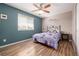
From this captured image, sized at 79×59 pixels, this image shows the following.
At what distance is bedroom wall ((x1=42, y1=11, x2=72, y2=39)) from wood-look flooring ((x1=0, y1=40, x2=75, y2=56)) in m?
0.33

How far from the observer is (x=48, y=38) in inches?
84.6

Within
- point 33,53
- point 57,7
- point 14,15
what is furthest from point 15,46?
point 57,7

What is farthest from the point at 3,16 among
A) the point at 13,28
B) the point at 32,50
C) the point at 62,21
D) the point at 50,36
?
the point at 62,21

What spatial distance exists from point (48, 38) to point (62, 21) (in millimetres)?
577

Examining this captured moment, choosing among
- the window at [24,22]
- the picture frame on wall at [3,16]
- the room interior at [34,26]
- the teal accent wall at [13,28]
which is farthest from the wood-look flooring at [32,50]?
the picture frame on wall at [3,16]

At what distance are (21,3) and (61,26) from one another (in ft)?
3.25

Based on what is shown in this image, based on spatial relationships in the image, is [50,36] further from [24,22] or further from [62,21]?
[24,22]

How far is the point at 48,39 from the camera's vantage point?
2158mm

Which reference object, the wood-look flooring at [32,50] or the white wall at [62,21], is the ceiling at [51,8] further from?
the wood-look flooring at [32,50]

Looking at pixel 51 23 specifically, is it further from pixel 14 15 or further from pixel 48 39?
pixel 14 15

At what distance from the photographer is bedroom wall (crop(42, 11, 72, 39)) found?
1795 mm

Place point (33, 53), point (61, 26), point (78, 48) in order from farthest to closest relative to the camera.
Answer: point (61, 26) → point (33, 53) → point (78, 48)

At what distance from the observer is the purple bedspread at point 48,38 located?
194 cm

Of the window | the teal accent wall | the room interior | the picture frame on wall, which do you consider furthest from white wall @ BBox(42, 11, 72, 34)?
the picture frame on wall
